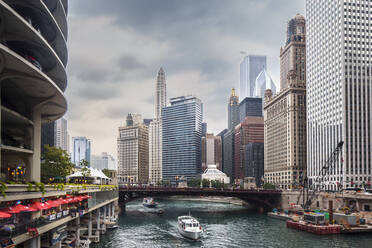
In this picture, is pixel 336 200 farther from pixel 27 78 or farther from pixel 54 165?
pixel 27 78

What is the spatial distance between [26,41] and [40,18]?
768cm

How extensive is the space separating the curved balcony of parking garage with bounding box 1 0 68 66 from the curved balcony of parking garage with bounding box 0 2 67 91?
1779 mm

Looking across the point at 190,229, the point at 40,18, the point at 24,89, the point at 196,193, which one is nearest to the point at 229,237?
the point at 190,229

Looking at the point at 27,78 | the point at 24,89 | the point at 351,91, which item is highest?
the point at 351,91

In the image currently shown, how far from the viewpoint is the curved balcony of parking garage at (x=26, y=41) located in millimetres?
41478

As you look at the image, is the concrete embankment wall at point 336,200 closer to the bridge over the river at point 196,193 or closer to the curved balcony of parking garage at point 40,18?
the bridge over the river at point 196,193

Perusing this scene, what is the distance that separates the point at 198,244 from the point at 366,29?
152549mm

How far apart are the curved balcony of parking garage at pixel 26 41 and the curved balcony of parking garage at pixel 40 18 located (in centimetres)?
178

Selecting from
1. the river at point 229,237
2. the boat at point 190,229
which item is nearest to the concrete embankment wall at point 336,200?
the river at point 229,237

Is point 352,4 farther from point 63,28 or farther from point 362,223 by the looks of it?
point 63,28

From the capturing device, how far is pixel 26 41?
1913 inches

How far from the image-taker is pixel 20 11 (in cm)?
5209

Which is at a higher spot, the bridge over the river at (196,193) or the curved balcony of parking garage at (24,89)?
the curved balcony of parking garage at (24,89)

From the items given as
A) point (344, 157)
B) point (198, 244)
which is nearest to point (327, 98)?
point (344, 157)
